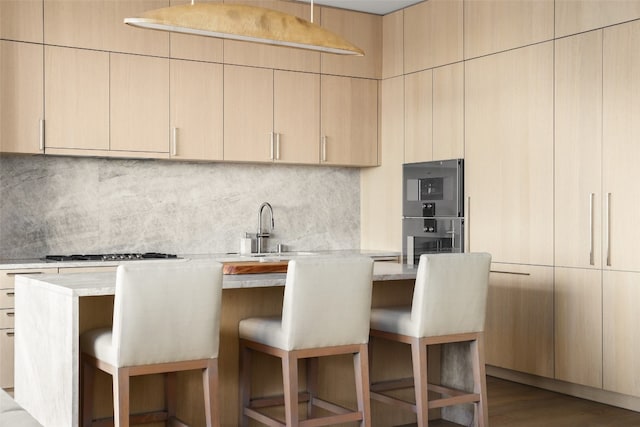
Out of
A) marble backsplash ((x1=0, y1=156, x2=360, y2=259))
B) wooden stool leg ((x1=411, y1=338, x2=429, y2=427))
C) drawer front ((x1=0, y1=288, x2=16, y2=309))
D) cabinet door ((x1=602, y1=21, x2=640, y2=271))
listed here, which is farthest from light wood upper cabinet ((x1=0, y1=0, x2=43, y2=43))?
cabinet door ((x1=602, y1=21, x2=640, y2=271))

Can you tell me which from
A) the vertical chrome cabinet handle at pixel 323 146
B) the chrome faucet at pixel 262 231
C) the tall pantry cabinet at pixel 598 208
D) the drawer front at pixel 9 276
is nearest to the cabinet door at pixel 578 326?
the tall pantry cabinet at pixel 598 208

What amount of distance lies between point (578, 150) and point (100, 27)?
3203mm

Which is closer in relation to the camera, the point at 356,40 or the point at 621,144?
the point at 621,144

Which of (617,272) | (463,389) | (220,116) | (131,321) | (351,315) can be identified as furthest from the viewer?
(220,116)

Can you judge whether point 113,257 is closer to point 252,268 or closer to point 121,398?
point 252,268

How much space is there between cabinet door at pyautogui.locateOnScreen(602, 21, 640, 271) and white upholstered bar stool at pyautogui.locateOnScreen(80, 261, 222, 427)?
2556 mm

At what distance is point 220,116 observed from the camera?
5.74 metres

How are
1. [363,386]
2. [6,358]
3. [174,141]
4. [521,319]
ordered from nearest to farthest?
[363,386]
[6,358]
[521,319]
[174,141]

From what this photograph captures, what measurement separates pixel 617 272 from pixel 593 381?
0.69 meters

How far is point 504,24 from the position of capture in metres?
5.30

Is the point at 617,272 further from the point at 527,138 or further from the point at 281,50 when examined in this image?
the point at 281,50

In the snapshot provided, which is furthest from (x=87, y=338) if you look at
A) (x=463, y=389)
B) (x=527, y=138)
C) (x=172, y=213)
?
(x=527, y=138)

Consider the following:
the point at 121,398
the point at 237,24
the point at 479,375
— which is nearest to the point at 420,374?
the point at 479,375

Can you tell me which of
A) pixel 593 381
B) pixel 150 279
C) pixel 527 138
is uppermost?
pixel 527 138
